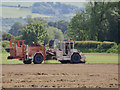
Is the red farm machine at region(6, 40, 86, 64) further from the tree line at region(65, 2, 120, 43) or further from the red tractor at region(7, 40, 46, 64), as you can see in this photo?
the tree line at region(65, 2, 120, 43)

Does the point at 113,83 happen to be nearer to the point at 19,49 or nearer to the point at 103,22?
the point at 19,49

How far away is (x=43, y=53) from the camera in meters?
27.2

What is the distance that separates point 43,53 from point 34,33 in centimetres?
2757

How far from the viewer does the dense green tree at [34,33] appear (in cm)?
5292

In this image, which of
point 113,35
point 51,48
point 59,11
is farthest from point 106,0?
point 59,11

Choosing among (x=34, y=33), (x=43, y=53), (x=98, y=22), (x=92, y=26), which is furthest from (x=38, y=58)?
(x=92, y=26)

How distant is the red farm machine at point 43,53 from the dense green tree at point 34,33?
23112 millimetres

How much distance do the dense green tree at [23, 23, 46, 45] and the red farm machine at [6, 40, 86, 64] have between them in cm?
2311

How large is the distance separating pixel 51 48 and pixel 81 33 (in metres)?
37.6

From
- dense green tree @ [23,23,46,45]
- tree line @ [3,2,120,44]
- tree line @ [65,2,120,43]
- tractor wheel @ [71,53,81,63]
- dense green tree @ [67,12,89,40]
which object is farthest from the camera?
dense green tree @ [67,12,89,40]

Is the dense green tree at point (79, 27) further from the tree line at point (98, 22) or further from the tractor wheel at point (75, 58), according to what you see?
the tractor wheel at point (75, 58)

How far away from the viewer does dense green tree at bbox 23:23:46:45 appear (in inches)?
2084

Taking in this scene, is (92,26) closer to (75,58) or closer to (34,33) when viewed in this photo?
(34,33)

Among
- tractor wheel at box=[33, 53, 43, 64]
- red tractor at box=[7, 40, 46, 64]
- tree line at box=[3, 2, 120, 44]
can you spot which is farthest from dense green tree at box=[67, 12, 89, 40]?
tractor wheel at box=[33, 53, 43, 64]
